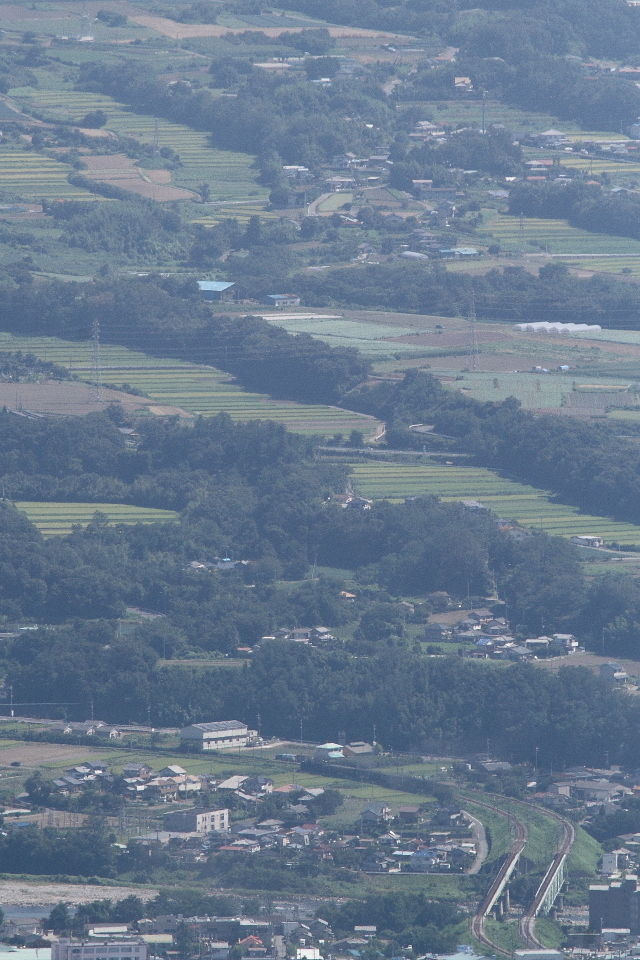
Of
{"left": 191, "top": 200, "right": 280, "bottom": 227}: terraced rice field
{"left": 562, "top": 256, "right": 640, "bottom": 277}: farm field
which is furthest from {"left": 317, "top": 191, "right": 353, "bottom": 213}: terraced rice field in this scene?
{"left": 562, "top": 256, "right": 640, "bottom": 277}: farm field

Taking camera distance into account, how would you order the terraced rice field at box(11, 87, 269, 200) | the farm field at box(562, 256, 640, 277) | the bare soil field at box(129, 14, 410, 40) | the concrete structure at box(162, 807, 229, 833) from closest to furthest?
the concrete structure at box(162, 807, 229, 833) → the farm field at box(562, 256, 640, 277) → the terraced rice field at box(11, 87, 269, 200) → the bare soil field at box(129, 14, 410, 40)

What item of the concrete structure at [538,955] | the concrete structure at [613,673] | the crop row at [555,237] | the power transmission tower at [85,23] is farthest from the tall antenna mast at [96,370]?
the power transmission tower at [85,23]

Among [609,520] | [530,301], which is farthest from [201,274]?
[609,520]

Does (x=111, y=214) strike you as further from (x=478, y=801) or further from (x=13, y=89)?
(x=478, y=801)

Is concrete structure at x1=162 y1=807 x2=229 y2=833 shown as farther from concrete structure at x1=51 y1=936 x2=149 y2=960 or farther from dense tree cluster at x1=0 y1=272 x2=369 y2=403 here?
dense tree cluster at x1=0 y1=272 x2=369 y2=403

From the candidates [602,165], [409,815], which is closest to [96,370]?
[409,815]

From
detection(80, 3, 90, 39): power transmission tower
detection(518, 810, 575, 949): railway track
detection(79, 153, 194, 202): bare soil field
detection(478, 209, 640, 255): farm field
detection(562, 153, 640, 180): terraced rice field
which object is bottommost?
detection(518, 810, 575, 949): railway track

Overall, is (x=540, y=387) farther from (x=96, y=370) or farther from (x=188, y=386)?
(x=96, y=370)
